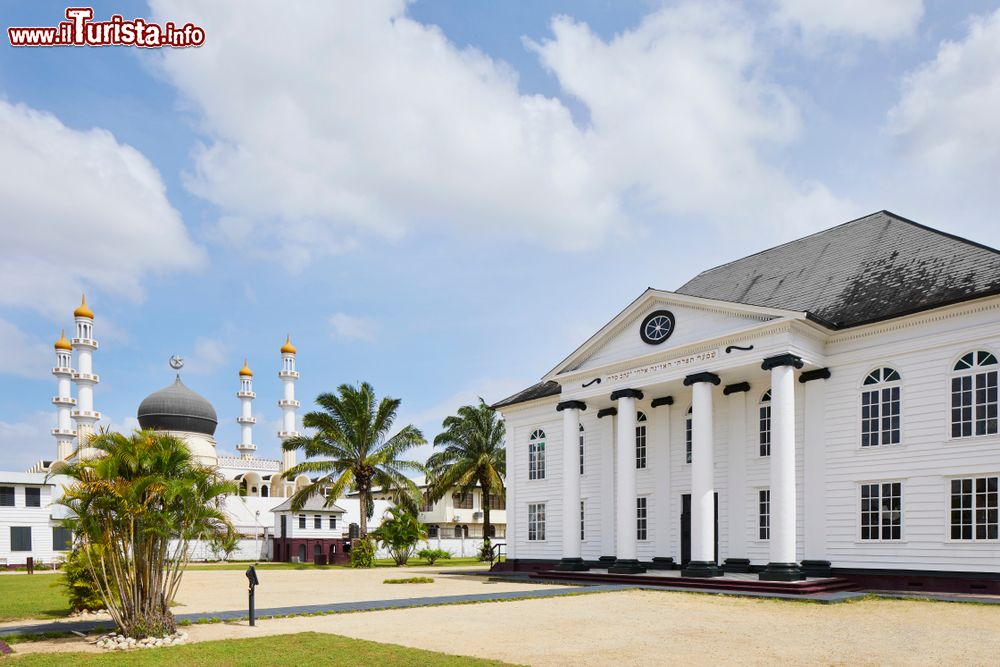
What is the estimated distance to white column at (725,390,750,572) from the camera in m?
Answer: 25.8

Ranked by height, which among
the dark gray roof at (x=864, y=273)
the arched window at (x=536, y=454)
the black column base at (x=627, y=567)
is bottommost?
the black column base at (x=627, y=567)

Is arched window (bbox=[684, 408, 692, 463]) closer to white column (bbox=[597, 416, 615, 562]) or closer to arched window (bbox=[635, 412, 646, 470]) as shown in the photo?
arched window (bbox=[635, 412, 646, 470])

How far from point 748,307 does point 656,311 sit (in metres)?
3.72

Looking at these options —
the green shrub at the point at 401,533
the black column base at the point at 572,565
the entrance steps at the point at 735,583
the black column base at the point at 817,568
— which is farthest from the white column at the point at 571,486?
the green shrub at the point at 401,533

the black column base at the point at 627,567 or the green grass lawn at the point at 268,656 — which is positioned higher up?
the green grass lawn at the point at 268,656

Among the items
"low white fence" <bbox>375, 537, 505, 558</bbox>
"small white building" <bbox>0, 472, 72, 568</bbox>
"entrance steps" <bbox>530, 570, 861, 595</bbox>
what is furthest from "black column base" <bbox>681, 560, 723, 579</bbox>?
"small white building" <bbox>0, 472, 72, 568</bbox>

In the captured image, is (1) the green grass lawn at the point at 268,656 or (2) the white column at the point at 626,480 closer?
(1) the green grass lawn at the point at 268,656

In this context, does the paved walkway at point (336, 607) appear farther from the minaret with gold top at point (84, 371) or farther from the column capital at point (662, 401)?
the minaret with gold top at point (84, 371)

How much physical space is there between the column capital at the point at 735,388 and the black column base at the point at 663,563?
5.95m

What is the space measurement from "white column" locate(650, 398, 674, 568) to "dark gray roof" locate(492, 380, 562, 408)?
457 centimetres

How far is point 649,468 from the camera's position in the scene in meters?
29.4

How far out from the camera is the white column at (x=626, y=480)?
1076 inches

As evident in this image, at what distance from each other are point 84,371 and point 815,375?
6961 cm

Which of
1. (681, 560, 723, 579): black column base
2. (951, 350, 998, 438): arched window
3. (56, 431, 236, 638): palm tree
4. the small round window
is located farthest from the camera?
the small round window
